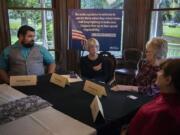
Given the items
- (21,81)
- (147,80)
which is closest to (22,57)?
(21,81)

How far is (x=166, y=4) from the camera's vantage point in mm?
3459

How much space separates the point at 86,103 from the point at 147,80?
2.27 feet

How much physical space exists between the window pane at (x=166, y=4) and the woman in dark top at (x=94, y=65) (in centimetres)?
141

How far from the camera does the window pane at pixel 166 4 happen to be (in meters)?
3.37

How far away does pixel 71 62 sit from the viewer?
13.3 ft

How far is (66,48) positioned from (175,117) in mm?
3057

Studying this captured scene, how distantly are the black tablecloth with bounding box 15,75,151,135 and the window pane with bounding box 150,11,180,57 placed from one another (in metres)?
1.97

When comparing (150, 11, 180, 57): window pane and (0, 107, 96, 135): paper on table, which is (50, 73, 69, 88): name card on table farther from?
(150, 11, 180, 57): window pane

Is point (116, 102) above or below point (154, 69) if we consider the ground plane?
below

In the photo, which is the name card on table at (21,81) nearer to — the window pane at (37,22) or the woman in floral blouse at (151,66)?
the woman in floral blouse at (151,66)

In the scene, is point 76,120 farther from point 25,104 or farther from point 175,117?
point 175,117

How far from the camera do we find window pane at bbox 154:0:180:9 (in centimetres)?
337

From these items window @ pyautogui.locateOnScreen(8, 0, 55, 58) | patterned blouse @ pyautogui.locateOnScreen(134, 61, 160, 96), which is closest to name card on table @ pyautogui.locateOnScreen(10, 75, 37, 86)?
patterned blouse @ pyautogui.locateOnScreen(134, 61, 160, 96)

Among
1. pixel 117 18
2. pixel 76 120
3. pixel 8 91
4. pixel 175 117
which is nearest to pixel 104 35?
pixel 117 18
